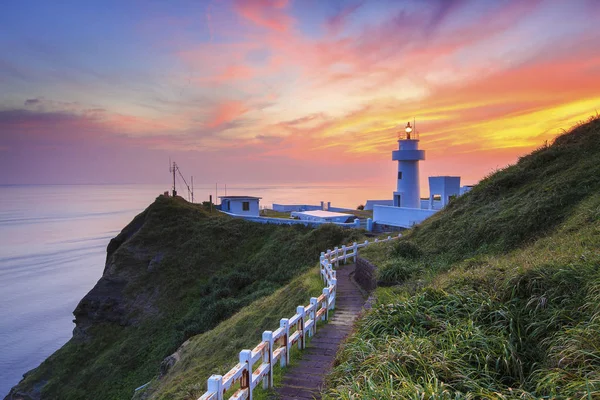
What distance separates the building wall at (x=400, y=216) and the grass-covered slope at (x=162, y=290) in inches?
120

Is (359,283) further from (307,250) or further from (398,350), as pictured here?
(307,250)

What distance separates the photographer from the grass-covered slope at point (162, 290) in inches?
910

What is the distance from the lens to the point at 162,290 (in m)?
29.7

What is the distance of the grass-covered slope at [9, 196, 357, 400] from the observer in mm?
23125

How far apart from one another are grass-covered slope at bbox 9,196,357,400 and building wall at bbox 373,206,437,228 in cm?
304

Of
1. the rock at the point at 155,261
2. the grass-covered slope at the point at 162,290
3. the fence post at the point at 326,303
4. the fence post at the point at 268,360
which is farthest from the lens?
the rock at the point at 155,261

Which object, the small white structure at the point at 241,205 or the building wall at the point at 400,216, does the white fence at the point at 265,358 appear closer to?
the building wall at the point at 400,216

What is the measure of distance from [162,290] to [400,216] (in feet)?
64.6


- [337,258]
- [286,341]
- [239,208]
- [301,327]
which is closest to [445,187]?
[337,258]

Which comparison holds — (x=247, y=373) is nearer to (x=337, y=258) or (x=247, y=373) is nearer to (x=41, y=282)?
(x=337, y=258)

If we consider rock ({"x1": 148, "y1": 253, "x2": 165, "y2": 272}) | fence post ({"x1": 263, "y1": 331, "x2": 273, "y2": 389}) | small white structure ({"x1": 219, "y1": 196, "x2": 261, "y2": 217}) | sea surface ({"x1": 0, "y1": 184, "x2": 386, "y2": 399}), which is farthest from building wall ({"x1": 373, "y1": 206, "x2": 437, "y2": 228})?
sea surface ({"x1": 0, "y1": 184, "x2": 386, "y2": 399})

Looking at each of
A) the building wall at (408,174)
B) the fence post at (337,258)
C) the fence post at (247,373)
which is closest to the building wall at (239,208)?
the building wall at (408,174)

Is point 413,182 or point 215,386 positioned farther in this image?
point 413,182

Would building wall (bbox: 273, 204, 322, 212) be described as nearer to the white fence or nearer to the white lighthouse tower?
the white lighthouse tower
